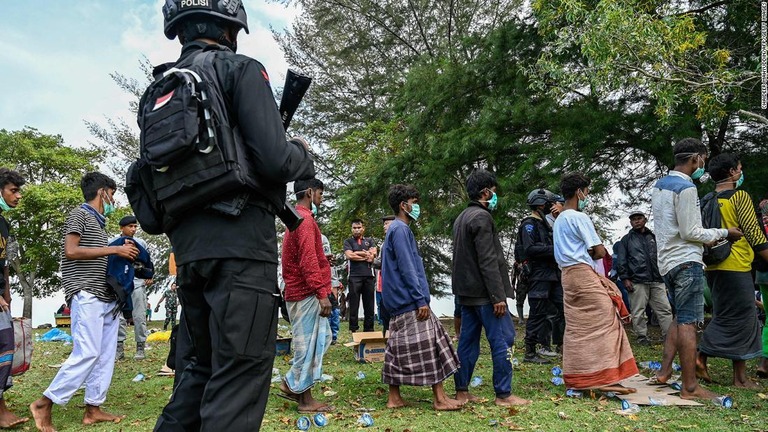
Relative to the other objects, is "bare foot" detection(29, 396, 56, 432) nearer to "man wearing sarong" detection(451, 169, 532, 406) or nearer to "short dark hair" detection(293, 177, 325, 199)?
"short dark hair" detection(293, 177, 325, 199)

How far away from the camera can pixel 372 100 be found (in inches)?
1027

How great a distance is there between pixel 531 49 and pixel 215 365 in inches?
491

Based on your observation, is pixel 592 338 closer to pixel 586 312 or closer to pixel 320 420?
pixel 586 312

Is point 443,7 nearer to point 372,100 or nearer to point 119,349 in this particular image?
point 372,100

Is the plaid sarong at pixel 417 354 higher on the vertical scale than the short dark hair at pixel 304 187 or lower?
lower

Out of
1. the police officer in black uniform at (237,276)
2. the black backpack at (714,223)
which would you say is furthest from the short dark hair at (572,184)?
the police officer in black uniform at (237,276)

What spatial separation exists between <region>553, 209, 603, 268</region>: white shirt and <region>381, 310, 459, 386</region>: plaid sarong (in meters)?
1.55

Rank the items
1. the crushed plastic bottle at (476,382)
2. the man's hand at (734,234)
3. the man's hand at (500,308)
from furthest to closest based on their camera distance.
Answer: the crushed plastic bottle at (476,382), the man's hand at (734,234), the man's hand at (500,308)

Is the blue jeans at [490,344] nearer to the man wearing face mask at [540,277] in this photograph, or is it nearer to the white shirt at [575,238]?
the white shirt at [575,238]

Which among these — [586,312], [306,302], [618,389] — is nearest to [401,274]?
[306,302]

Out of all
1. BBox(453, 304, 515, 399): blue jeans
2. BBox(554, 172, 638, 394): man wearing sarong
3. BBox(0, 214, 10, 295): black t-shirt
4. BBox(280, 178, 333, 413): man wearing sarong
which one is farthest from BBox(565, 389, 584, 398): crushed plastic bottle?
BBox(0, 214, 10, 295): black t-shirt

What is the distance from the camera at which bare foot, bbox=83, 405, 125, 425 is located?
5.41 meters

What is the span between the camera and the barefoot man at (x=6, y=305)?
5285mm

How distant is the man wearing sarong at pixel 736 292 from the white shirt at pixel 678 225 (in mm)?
573
